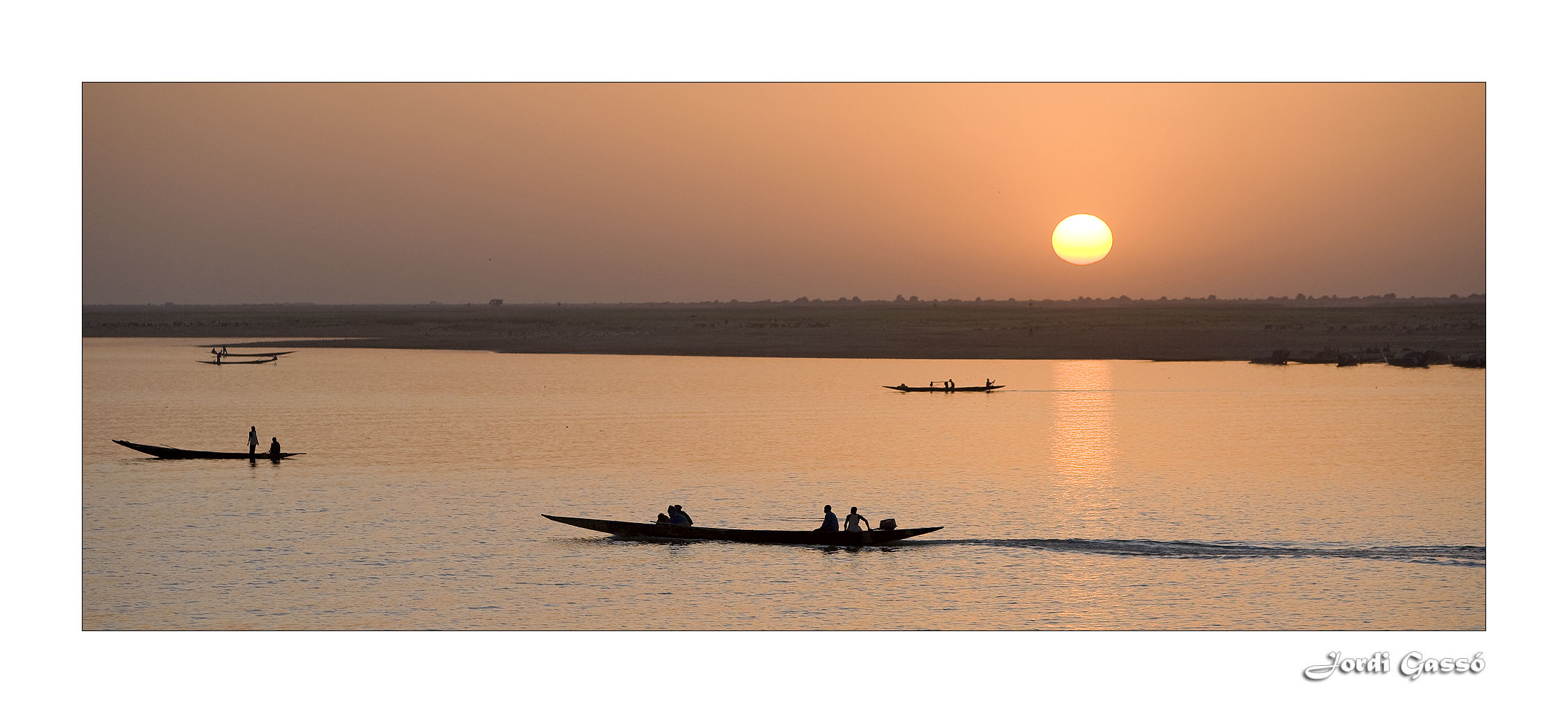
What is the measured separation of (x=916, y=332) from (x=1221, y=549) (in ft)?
295

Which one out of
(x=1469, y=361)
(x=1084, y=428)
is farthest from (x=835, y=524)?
(x=1469, y=361)

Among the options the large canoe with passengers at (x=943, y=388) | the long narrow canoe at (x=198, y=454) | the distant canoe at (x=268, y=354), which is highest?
the distant canoe at (x=268, y=354)

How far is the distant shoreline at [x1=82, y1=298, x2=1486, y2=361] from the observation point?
95750 millimetres

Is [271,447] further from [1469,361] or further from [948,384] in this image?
[1469,361]

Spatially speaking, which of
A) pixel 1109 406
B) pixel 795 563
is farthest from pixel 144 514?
pixel 1109 406

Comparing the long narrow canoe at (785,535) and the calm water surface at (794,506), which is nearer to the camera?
the calm water surface at (794,506)

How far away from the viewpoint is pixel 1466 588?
82.6 feet

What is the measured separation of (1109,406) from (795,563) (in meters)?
34.8
